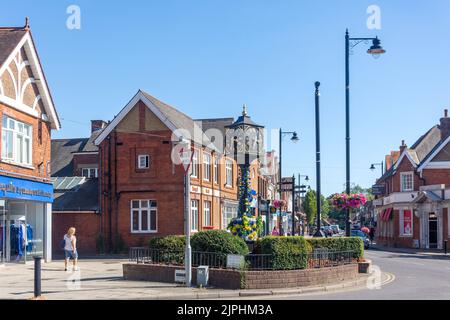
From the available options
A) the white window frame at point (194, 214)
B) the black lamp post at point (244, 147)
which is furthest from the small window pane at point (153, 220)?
the black lamp post at point (244, 147)

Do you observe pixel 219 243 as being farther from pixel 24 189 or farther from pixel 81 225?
pixel 81 225

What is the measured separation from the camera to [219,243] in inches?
716

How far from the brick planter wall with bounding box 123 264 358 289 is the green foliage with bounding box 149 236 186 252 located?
0.76m

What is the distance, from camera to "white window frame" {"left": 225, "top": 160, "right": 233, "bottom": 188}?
45.9 metres

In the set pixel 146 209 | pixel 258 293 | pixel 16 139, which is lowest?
pixel 258 293

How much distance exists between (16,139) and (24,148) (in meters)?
0.82

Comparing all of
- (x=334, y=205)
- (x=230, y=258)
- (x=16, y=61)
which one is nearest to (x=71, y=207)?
(x=16, y=61)

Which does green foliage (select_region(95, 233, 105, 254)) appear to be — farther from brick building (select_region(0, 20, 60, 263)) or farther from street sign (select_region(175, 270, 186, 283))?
street sign (select_region(175, 270, 186, 283))

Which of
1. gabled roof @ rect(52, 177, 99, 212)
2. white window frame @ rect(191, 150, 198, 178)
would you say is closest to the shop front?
gabled roof @ rect(52, 177, 99, 212)

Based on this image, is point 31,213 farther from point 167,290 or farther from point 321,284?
point 321,284

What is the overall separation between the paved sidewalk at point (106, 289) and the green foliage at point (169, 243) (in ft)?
4.38

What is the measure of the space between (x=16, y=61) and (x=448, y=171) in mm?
33091

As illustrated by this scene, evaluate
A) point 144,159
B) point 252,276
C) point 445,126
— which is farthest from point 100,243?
point 445,126
